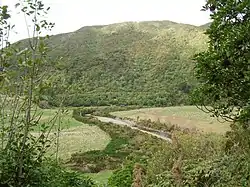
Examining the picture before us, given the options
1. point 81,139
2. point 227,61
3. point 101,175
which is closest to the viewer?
point 227,61

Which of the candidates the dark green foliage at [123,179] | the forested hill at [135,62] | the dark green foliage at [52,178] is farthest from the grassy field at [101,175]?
the forested hill at [135,62]

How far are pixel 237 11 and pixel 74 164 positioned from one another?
14866 mm

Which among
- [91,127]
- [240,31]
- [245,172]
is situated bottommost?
[91,127]

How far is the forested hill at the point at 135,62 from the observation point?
57.1 m

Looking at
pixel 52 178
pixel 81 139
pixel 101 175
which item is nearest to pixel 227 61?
pixel 52 178

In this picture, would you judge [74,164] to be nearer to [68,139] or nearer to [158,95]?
[68,139]

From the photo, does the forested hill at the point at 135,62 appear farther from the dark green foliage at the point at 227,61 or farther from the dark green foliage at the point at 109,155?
the dark green foliage at the point at 227,61

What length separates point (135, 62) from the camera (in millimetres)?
69062

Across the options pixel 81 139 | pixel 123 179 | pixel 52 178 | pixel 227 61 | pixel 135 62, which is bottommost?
pixel 81 139

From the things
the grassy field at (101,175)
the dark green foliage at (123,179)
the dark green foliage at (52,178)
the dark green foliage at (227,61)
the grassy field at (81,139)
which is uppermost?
the dark green foliage at (227,61)

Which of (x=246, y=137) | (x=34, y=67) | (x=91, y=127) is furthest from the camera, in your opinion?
(x=91, y=127)

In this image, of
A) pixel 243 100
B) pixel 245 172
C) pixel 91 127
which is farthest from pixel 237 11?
pixel 91 127

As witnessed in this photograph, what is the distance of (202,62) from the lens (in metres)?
7.02

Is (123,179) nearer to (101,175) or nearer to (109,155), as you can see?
(101,175)
